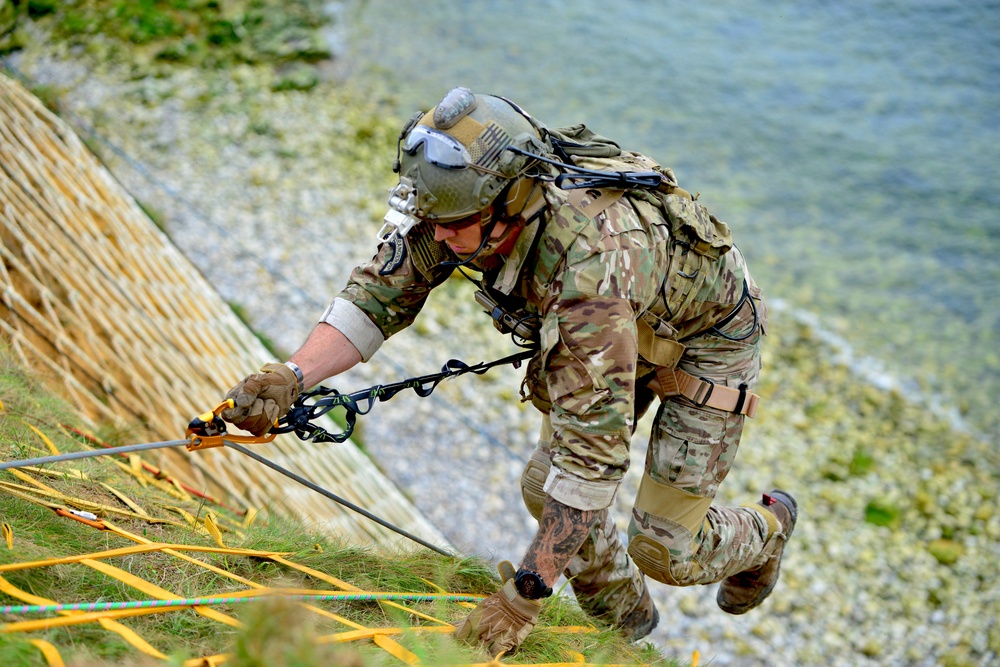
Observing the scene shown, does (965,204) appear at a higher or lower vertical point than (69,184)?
lower

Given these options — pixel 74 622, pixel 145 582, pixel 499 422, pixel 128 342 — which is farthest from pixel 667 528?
pixel 499 422

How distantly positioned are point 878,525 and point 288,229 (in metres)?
5.73

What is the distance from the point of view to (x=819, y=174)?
35.7 feet

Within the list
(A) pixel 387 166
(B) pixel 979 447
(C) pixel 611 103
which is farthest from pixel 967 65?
(A) pixel 387 166

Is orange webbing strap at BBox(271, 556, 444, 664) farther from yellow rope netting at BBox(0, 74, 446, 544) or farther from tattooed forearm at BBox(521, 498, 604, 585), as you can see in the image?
yellow rope netting at BBox(0, 74, 446, 544)

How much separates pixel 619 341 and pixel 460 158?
74 cm

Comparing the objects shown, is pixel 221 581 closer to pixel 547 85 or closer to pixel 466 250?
pixel 466 250

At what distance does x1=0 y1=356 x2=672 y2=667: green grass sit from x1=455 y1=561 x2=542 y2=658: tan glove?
7 cm

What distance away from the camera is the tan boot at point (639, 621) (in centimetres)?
368

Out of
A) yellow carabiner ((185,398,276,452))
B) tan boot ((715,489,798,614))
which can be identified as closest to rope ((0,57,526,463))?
tan boot ((715,489,798,614))

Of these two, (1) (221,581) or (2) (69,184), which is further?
(2) (69,184)

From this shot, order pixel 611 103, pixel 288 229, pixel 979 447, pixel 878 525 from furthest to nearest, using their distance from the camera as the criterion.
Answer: pixel 611 103 → pixel 288 229 → pixel 979 447 → pixel 878 525

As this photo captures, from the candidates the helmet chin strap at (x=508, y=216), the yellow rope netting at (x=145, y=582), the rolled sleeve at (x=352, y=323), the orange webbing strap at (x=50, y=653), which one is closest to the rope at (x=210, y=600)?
the yellow rope netting at (x=145, y=582)

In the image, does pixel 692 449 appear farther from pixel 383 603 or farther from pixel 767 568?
pixel 383 603
